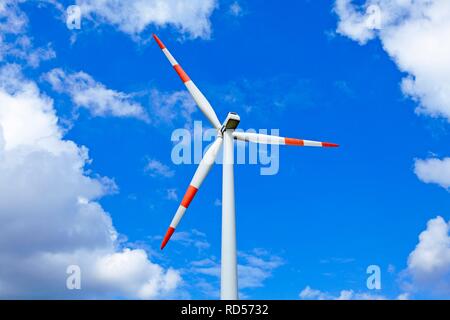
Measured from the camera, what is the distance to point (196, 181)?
31.4m

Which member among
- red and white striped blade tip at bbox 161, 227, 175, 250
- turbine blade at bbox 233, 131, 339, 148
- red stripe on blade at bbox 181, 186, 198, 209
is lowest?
red and white striped blade tip at bbox 161, 227, 175, 250

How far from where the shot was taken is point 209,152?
32.8 metres

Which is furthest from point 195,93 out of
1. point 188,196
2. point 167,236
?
point 167,236

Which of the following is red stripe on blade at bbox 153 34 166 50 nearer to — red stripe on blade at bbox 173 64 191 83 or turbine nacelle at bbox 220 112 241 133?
red stripe on blade at bbox 173 64 191 83

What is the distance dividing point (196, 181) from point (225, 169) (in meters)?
2.51

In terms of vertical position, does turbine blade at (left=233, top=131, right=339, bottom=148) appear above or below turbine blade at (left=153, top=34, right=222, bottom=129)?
below

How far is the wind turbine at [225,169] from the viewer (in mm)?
27094

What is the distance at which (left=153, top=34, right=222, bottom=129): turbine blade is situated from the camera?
1344 inches

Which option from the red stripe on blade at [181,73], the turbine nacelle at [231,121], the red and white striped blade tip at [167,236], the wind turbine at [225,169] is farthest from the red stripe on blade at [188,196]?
the red stripe on blade at [181,73]

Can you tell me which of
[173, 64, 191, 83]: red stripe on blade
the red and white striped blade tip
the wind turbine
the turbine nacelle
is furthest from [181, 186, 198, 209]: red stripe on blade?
[173, 64, 191, 83]: red stripe on blade
